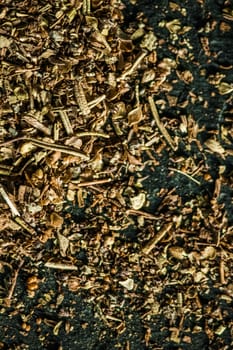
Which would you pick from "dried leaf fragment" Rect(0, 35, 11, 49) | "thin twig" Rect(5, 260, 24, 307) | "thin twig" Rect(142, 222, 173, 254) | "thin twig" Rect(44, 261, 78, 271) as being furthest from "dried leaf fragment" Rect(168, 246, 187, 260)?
"dried leaf fragment" Rect(0, 35, 11, 49)

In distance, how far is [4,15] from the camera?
1248 millimetres

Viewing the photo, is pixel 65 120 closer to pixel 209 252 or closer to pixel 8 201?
pixel 8 201

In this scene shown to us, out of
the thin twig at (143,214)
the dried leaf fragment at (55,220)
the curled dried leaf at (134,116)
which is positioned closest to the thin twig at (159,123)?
the curled dried leaf at (134,116)

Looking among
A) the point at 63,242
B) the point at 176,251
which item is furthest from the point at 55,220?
the point at 176,251

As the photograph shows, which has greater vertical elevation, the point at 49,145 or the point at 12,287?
the point at 49,145

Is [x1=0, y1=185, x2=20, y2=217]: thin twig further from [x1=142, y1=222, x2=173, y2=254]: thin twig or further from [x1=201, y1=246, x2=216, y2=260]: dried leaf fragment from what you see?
[x1=201, y1=246, x2=216, y2=260]: dried leaf fragment

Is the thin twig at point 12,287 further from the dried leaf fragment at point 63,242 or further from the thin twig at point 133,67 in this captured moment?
the thin twig at point 133,67

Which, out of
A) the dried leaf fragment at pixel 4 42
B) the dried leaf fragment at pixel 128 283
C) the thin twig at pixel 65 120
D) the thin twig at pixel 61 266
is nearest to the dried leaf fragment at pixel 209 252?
the dried leaf fragment at pixel 128 283

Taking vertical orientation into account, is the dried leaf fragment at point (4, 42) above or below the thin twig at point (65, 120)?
above

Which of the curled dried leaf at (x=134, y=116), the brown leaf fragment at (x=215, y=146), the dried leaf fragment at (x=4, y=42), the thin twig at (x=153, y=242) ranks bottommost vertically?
the thin twig at (x=153, y=242)

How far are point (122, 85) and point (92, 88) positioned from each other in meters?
0.07

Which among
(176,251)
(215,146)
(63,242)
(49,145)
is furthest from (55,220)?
(215,146)

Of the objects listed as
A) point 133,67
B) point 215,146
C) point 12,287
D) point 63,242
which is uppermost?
point 133,67

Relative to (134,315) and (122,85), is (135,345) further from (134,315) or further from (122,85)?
(122,85)
